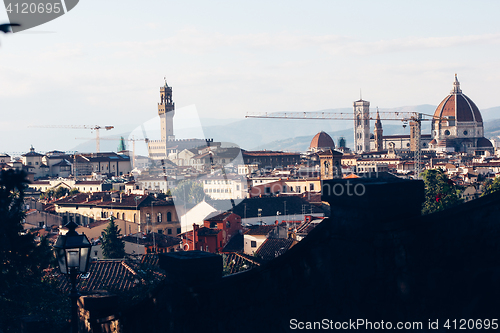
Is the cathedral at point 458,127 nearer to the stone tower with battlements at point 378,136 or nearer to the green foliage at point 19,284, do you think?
the stone tower with battlements at point 378,136

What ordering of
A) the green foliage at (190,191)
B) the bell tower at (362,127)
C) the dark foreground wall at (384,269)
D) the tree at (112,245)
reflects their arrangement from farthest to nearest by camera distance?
the bell tower at (362,127), the green foliage at (190,191), the tree at (112,245), the dark foreground wall at (384,269)

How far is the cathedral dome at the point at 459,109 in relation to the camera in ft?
360

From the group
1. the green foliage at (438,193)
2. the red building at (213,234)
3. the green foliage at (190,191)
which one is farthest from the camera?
the green foliage at (190,191)

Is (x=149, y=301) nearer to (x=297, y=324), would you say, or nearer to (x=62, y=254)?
(x=62, y=254)

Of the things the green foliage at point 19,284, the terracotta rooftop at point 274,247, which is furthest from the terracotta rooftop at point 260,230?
the green foliage at point 19,284

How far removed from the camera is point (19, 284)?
648cm

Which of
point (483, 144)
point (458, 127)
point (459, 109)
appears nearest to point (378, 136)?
point (458, 127)

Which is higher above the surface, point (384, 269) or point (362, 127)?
Answer: point (362, 127)

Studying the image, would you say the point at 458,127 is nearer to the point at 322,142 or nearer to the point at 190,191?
the point at 322,142

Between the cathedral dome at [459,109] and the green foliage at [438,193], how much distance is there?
73537 mm

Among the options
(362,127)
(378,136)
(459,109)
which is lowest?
(378,136)

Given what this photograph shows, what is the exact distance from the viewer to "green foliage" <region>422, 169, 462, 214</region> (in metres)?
31.6

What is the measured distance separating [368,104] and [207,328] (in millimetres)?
129613

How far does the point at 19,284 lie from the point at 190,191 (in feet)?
150
